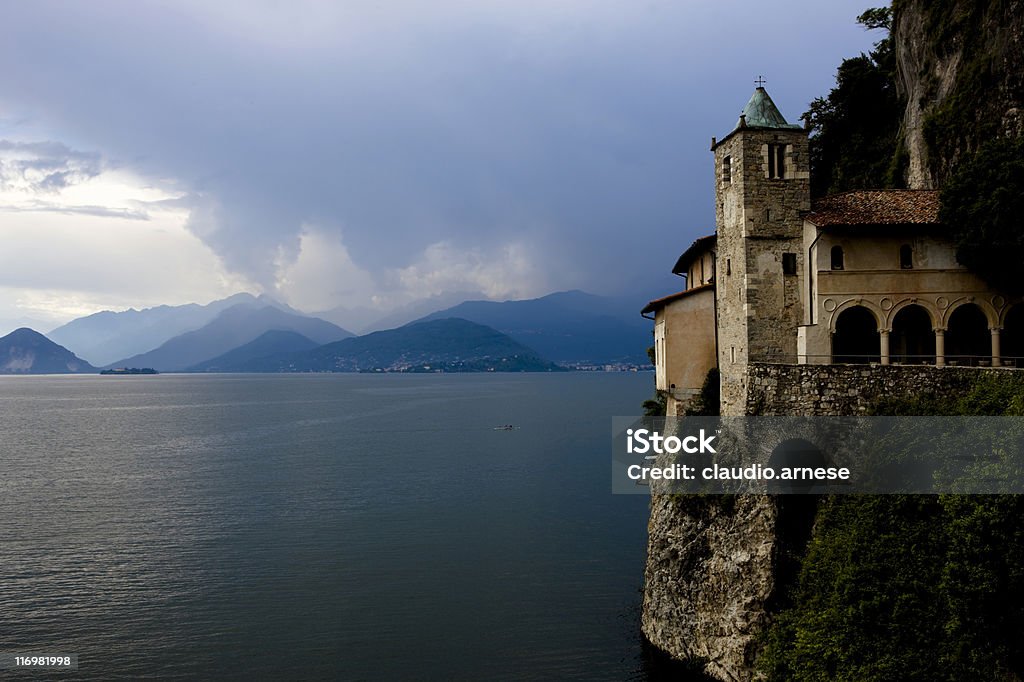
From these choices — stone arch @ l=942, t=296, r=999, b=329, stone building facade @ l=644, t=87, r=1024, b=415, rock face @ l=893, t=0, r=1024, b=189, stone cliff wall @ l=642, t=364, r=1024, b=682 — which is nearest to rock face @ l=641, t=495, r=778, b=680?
stone cliff wall @ l=642, t=364, r=1024, b=682

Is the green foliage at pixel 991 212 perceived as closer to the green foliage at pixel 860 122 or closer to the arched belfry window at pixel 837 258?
the arched belfry window at pixel 837 258

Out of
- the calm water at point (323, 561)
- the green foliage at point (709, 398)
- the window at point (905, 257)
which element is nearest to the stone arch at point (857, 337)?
the window at point (905, 257)

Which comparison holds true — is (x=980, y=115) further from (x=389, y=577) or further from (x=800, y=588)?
(x=389, y=577)

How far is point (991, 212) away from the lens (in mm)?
25594

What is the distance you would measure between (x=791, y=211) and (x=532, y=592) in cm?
2040

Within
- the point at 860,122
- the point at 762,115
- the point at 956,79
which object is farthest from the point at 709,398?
the point at 860,122

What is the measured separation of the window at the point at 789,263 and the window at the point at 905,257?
389cm

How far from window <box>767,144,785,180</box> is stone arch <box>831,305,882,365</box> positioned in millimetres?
5947

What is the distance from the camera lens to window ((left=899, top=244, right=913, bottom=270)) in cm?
2769

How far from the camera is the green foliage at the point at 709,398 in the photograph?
99.0ft

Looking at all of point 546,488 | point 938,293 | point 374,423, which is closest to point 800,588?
point 938,293

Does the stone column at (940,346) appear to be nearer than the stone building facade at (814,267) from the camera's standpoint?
Yes

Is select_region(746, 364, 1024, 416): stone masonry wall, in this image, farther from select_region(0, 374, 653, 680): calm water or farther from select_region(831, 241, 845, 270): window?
select_region(0, 374, 653, 680): calm water

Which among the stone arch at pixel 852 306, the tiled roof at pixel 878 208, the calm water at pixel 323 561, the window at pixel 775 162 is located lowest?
the calm water at pixel 323 561
